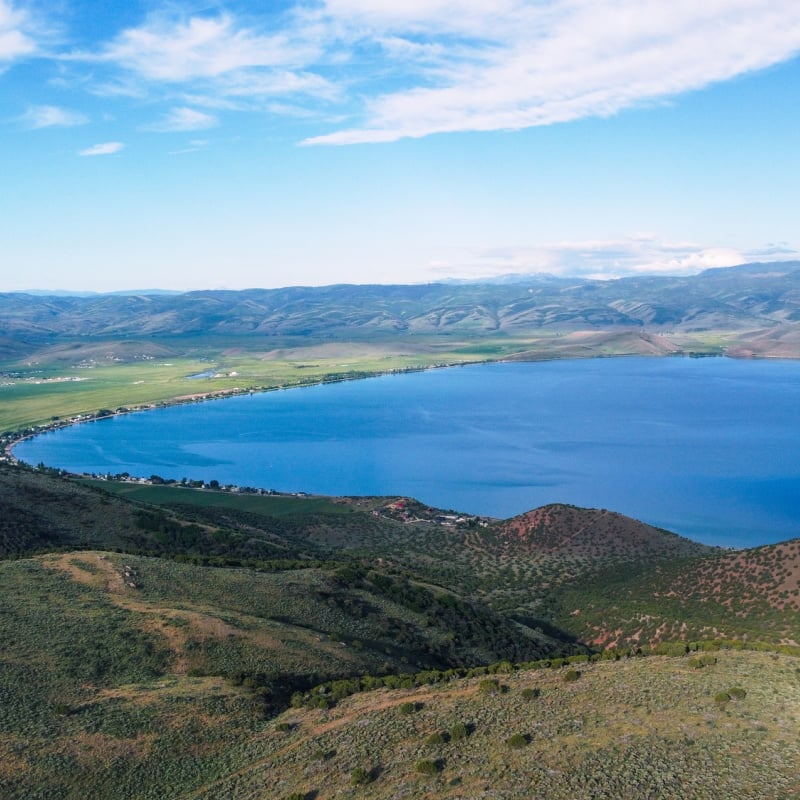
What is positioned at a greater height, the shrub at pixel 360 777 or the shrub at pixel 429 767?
the shrub at pixel 429 767

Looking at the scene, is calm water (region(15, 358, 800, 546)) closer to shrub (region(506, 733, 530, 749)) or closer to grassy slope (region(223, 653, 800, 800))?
grassy slope (region(223, 653, 800, 800))

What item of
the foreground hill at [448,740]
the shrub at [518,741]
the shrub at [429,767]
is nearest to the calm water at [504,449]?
the foreground hill at [448,740]

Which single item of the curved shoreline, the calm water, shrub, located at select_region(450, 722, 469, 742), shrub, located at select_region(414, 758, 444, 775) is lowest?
the calm water

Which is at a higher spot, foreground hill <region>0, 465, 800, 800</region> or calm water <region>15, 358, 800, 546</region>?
foreground hill <region>0, 465, 800, 800</region>

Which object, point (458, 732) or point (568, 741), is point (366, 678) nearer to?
point (458, 732)

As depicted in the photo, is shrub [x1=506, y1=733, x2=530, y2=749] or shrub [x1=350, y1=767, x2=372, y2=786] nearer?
shrub [x1=350, y1=767, x2=372, y2=786]

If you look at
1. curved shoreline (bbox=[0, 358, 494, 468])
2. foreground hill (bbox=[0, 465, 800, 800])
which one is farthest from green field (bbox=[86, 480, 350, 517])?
curved shoreline (bbox=[0, 358, 494, 468])

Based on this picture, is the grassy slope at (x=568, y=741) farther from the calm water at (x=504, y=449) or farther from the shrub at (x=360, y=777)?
the calm water at (x=504, y=449)
